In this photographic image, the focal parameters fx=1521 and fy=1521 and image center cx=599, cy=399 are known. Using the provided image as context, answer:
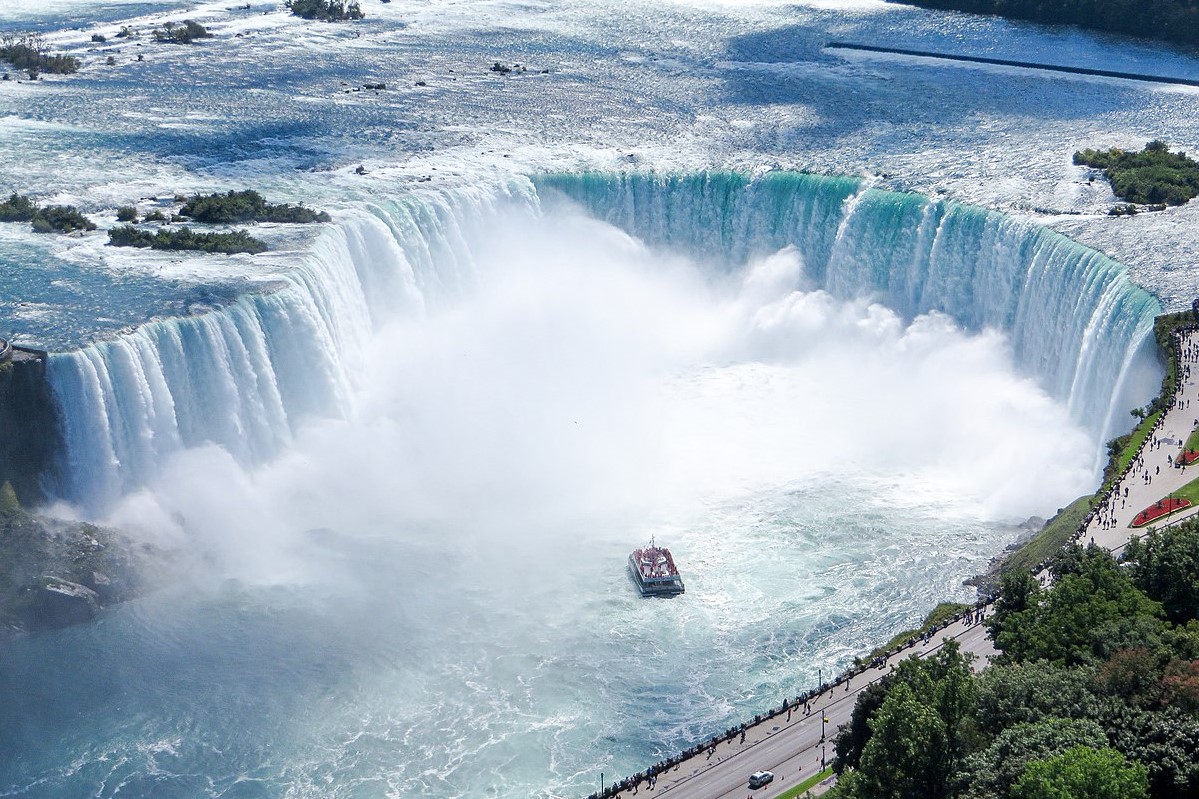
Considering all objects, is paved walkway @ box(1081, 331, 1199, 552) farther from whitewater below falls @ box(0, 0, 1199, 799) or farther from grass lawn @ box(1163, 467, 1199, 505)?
whitewater below falls @ box(0, 0, 1199, 799)

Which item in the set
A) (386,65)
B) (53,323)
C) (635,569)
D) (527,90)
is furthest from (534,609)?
(386,65)

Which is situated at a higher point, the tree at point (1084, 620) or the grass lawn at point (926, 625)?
the tree at point (1084, 620)

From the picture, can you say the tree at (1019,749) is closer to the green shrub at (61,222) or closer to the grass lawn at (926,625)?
the grass lawn at (926,625)

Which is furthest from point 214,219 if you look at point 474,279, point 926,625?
point 926,625

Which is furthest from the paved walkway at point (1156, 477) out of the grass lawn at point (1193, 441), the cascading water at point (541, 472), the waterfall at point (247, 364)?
the waterfall at point (247, 364)

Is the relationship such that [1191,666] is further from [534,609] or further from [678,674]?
[534,609]

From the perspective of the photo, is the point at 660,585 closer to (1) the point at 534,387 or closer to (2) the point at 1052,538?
(2) the point at 1052,538
